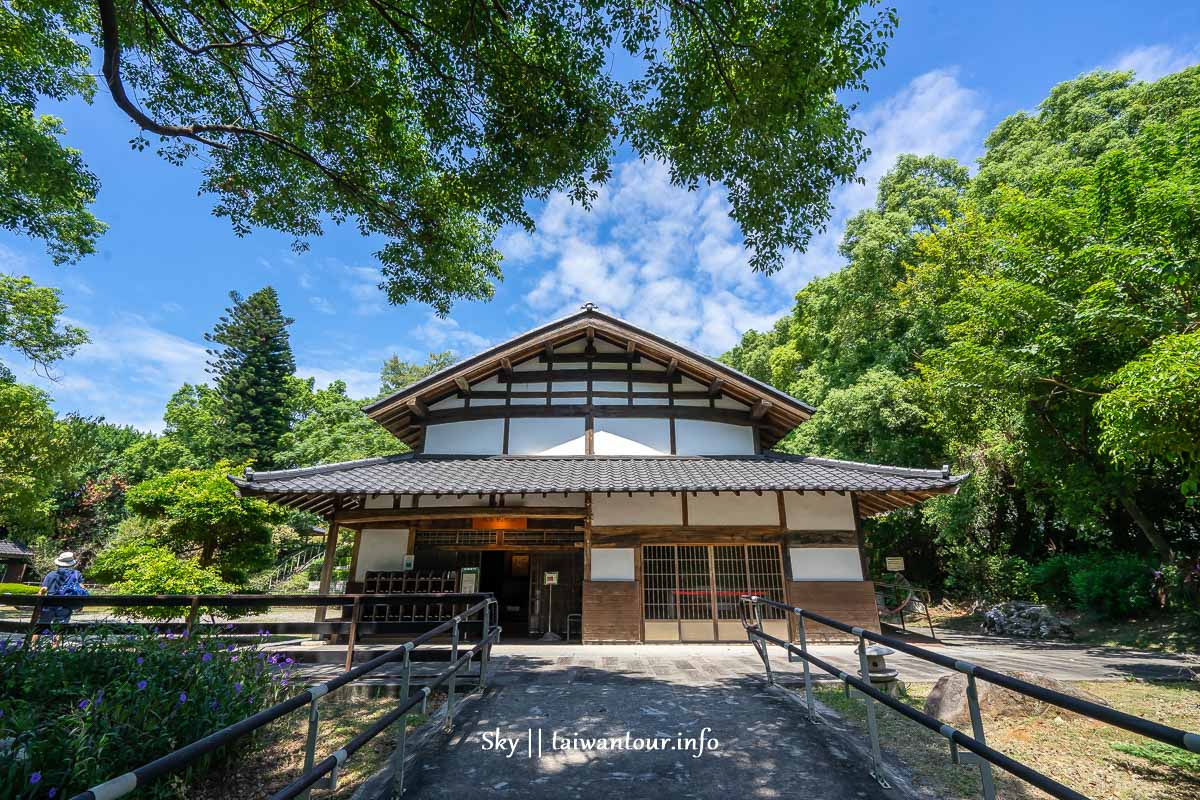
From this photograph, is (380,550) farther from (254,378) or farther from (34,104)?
(254,378)

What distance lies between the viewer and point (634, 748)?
4160mm

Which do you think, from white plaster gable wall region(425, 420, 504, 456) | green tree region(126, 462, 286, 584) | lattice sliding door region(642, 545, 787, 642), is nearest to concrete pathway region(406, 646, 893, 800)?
lattice sliding door region(642, 545, 787, 642)

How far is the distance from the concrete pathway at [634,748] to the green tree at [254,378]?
33115 millimetres

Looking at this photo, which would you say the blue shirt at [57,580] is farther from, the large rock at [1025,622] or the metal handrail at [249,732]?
the large rock at [1025,622]

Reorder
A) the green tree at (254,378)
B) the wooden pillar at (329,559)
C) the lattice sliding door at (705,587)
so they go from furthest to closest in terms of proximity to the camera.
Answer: the green tree at (254,378) < the wooden pillar at (329,559) < the lattice sliding door at (705,587)

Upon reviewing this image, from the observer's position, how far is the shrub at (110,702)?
2955 mm

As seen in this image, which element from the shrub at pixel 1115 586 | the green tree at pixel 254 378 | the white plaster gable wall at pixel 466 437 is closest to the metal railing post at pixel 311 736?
the white plaster gable wall at pixel 466 437

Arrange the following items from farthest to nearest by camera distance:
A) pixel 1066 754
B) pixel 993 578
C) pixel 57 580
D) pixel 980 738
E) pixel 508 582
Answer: pixel 993 578, pixel 508 582, pixel 57 580, pixel 1066 754, pixel 980 738

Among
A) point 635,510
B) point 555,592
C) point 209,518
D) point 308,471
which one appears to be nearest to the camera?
point 308,471

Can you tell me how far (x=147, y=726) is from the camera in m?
3.55

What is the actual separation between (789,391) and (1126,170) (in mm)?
17468

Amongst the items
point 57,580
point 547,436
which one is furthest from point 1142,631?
point 57,580

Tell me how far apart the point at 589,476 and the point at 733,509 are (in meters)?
3.19

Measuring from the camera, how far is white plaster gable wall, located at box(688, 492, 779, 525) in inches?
420
